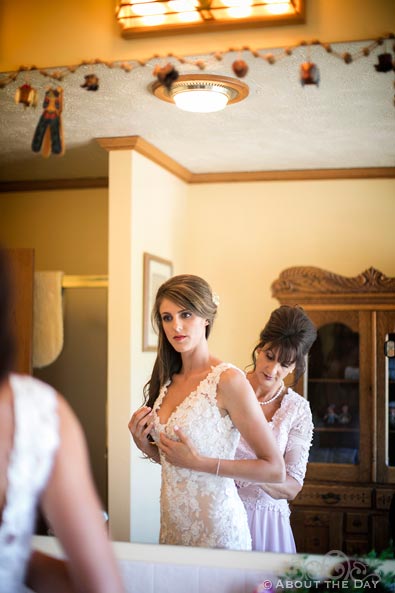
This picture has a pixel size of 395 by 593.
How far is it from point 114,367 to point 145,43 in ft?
2.68

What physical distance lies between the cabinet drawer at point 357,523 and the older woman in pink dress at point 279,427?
0.13 m

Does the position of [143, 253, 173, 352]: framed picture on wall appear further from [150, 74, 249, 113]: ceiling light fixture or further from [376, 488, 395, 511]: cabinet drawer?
[376, 488, 395, 511]: cabinet drawer

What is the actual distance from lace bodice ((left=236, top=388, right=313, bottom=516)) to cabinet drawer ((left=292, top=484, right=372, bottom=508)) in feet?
0.11

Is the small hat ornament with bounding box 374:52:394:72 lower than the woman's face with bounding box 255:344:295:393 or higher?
higher

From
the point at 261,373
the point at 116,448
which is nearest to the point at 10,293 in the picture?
the point at 261,373

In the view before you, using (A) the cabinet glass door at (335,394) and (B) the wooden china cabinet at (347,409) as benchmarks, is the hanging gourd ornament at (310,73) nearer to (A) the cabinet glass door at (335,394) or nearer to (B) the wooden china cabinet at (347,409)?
(B) the wooden china cabinet at (347,409)

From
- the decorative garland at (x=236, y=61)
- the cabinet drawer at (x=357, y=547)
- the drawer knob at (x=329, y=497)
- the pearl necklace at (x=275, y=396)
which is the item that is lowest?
the cabinet drawer at (x=357, y=547)

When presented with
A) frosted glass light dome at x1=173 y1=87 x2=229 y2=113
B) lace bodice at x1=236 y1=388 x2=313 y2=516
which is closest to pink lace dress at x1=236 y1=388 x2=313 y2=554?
lace bodice at x1=236 y1=388 x2=313 y2=516

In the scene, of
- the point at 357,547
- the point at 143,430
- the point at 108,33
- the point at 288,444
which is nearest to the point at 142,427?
the point at 143,430

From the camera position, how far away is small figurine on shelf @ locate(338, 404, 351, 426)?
168 cm

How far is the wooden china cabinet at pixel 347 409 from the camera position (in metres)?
1.61

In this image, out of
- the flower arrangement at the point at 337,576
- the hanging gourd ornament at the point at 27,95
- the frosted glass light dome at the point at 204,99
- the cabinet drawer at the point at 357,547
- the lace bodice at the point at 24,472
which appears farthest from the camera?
the hanging gourd ornament at the point at 27,95

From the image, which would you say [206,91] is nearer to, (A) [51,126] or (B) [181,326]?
(A) [51,126]

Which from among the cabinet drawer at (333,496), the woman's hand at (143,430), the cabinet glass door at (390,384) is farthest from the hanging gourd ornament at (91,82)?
the cabinet drawer at (333,496)
